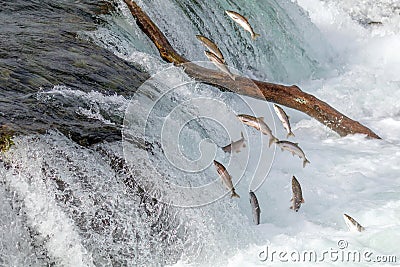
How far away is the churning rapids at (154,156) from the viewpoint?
3527mm

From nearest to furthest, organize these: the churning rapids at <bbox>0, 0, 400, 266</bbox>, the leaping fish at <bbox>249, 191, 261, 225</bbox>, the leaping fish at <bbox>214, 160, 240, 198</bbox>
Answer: the churning rapids at <bbox>0, 0, 400, 266</bbox>
the leaping fish at <bbox>214, 160, 240, 198</bbox>
the leaping fish at <bbox>249, 191, 261, 225</bbox>

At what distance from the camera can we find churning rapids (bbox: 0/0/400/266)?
3527mm

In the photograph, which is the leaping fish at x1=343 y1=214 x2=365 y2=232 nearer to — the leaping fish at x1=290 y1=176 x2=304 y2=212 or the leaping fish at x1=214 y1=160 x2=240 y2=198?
the leaping fish at x1=290 y1=176 x2=304 y2=212

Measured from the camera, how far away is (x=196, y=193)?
4.12 m

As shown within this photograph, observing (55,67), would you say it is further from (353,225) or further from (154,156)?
(353,225)

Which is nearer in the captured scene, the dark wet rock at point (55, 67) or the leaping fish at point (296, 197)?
the dark wet rock at point (55, 67)

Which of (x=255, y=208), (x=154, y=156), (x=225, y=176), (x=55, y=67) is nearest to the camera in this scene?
(x=154, y=156)

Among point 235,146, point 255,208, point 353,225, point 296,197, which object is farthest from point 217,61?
point 353,225

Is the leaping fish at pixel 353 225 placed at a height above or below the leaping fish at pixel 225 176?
below

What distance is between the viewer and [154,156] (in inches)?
160

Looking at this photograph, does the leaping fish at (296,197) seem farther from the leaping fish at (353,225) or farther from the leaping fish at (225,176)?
the leaping fish at (225,176)

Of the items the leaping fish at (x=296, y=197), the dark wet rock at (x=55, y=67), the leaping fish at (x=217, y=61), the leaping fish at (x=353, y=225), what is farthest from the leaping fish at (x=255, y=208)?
the leaping fish at (x=217, y=61)

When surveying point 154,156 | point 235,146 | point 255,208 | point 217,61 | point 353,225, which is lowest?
point 353,225

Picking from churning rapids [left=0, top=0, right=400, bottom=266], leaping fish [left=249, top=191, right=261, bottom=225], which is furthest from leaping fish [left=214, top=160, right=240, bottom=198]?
leaping fish [left=249, top=191, right=261, bottom=225]
